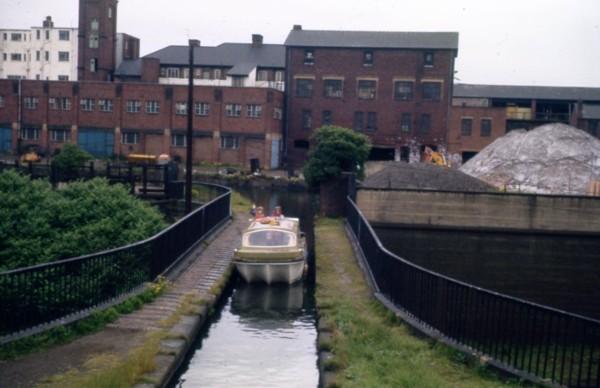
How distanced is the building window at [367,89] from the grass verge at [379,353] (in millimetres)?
46800

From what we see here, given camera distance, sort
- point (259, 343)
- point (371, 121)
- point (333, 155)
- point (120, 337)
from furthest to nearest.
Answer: point (371, 121) → point (333, 155) → point (259, 343) → point (120, 337)

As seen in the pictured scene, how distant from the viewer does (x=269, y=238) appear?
19.7 meters

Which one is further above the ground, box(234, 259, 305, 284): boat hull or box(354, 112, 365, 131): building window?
box(354, 112, 365, 131): building window

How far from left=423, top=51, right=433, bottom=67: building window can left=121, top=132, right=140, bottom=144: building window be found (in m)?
25.3

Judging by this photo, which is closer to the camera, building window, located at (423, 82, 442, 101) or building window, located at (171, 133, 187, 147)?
building window, located at (171, 133, 187, 147)

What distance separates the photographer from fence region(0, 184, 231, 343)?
35.0 feet

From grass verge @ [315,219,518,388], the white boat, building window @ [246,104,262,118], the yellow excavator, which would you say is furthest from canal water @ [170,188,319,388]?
building window @ [246,104,262,118]

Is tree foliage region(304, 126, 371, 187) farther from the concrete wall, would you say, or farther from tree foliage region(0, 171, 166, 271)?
tree foliage region(0, 171, 166, 271)

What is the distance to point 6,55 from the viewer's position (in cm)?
9081

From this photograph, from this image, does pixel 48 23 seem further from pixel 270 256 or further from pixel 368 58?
pixel 270 256

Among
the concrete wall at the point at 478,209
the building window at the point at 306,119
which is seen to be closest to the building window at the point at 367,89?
the building window at the point at 306,119

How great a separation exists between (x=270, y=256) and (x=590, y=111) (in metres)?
57.4

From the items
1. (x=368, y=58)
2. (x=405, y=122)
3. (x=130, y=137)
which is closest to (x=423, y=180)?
(x=405, y=122)

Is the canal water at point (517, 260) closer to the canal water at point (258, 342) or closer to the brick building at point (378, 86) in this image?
the canal water at point (258, 342)
